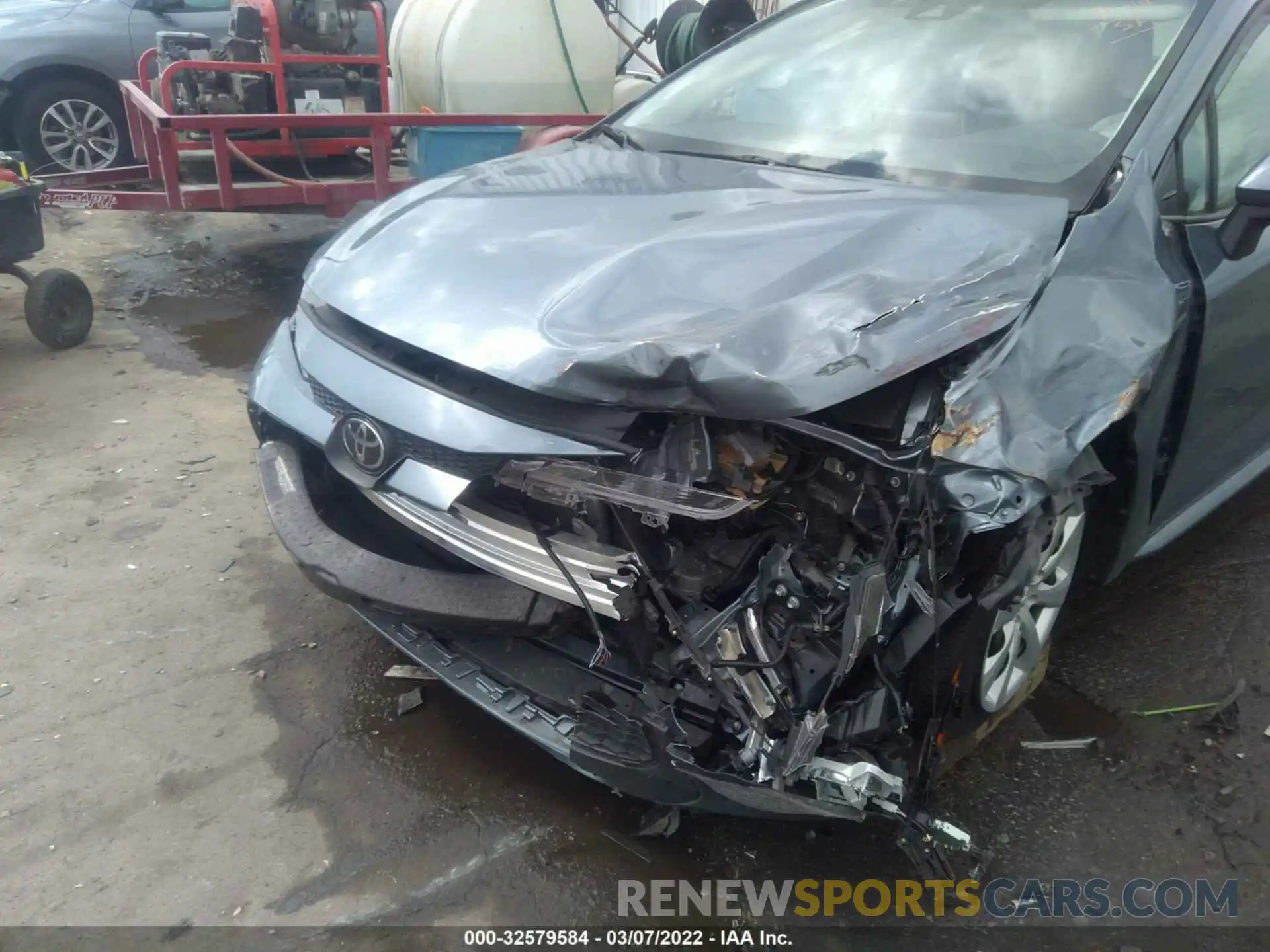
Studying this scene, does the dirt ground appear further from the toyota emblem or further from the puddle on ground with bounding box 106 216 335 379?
the puddle on ground with bounding box 106 216 335 379

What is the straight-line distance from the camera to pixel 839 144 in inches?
102

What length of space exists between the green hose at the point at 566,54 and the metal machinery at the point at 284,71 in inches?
49.9

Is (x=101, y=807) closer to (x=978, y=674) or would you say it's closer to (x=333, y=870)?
(x=333, y=870)

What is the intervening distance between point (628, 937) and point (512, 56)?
510 cm

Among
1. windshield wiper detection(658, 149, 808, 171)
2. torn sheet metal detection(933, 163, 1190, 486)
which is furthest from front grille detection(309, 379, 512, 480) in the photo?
windshield wiper detection(658, 149, 808, 171)

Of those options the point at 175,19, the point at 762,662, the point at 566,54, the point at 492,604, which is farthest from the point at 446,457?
the point at 175,19

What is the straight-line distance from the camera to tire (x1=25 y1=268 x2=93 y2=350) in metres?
4.61

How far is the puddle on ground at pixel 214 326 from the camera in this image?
4.82 m

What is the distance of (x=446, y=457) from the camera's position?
1886 millimetres

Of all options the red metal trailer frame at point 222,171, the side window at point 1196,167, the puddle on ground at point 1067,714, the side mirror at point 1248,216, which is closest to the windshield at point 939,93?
the side window at point 1196,167

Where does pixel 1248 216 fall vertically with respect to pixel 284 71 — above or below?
above

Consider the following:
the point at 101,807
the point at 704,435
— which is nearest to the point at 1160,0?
the point at 704,435

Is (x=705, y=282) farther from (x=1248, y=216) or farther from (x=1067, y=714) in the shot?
(x=1067, y=714)

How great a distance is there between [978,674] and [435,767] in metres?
1.30
